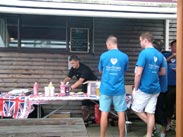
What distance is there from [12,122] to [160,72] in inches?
114

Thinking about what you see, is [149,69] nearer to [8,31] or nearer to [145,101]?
[145,101]

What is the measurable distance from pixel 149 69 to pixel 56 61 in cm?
269

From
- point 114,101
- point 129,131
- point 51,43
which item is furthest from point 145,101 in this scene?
point 51,43

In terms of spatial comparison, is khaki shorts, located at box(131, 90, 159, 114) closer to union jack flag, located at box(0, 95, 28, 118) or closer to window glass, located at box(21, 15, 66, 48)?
union jack flag, located at box(0, 95, 28, 118)

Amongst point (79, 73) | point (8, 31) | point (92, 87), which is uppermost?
point (8, 31)

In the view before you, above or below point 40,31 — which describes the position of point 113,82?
below

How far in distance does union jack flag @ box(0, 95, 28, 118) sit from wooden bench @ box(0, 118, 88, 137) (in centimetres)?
256

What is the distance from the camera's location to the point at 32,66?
274 inches

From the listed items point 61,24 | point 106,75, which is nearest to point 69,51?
point 61,24

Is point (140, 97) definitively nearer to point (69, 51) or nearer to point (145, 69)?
point (145, 69)

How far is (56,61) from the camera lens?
701 centimetres

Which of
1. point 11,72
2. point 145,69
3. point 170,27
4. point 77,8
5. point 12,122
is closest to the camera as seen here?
point 12,122

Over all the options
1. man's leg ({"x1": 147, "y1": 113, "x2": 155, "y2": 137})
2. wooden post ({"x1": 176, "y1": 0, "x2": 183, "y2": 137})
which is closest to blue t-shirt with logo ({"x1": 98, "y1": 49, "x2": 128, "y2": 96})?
man's leg ({"x1": 147, "y1": 113, "x2": 155, "y2": 137})

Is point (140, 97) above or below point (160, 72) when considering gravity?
below
